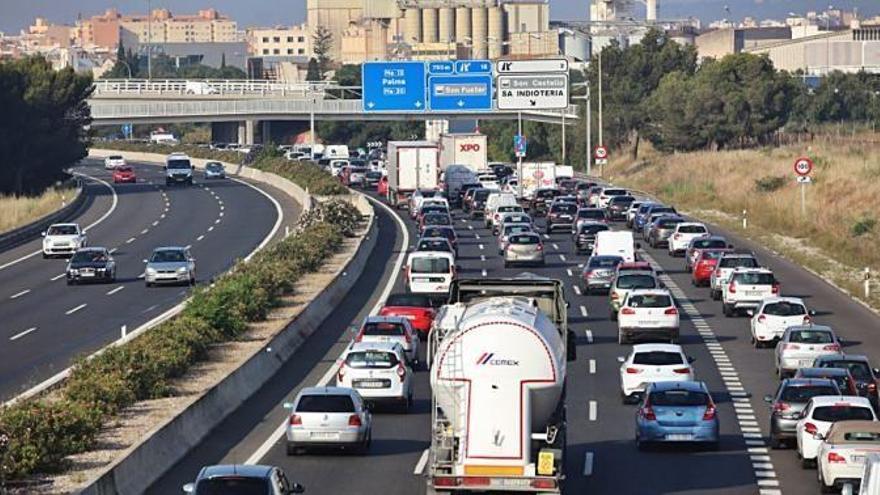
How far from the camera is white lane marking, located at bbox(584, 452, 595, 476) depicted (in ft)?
99.0

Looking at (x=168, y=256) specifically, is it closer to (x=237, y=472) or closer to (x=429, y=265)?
(x=429, y=265)

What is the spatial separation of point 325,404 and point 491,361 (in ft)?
21.0

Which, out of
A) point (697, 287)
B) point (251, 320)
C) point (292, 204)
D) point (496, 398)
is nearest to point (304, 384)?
point (251, 320)

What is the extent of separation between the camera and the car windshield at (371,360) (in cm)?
3625

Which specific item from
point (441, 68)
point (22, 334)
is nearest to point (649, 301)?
point (22, 334)

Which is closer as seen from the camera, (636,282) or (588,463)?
(588,463)

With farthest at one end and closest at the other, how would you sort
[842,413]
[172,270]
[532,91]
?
[532,91] < [172,270] < [842,413]

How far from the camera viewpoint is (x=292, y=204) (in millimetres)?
104750

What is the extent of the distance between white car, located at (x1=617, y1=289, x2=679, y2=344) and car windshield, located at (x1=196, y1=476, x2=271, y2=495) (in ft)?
85.7

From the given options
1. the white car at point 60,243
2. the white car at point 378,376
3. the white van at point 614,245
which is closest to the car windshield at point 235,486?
the white car at point 378,376

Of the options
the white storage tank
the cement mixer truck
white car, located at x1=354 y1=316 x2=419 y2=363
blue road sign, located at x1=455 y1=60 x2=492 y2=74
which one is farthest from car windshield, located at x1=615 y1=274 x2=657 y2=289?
blue road sign, located at x1=455 y1=60 x2=492 y2=74

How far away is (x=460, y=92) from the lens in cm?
9931

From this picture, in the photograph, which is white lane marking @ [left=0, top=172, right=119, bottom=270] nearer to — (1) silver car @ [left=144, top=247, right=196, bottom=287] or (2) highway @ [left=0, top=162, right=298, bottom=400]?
(2) highway @ [left=0, top=162, right=298, bottom=400]

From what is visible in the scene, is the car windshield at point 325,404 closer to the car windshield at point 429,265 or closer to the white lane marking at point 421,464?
the white lane marking at point 421,464
